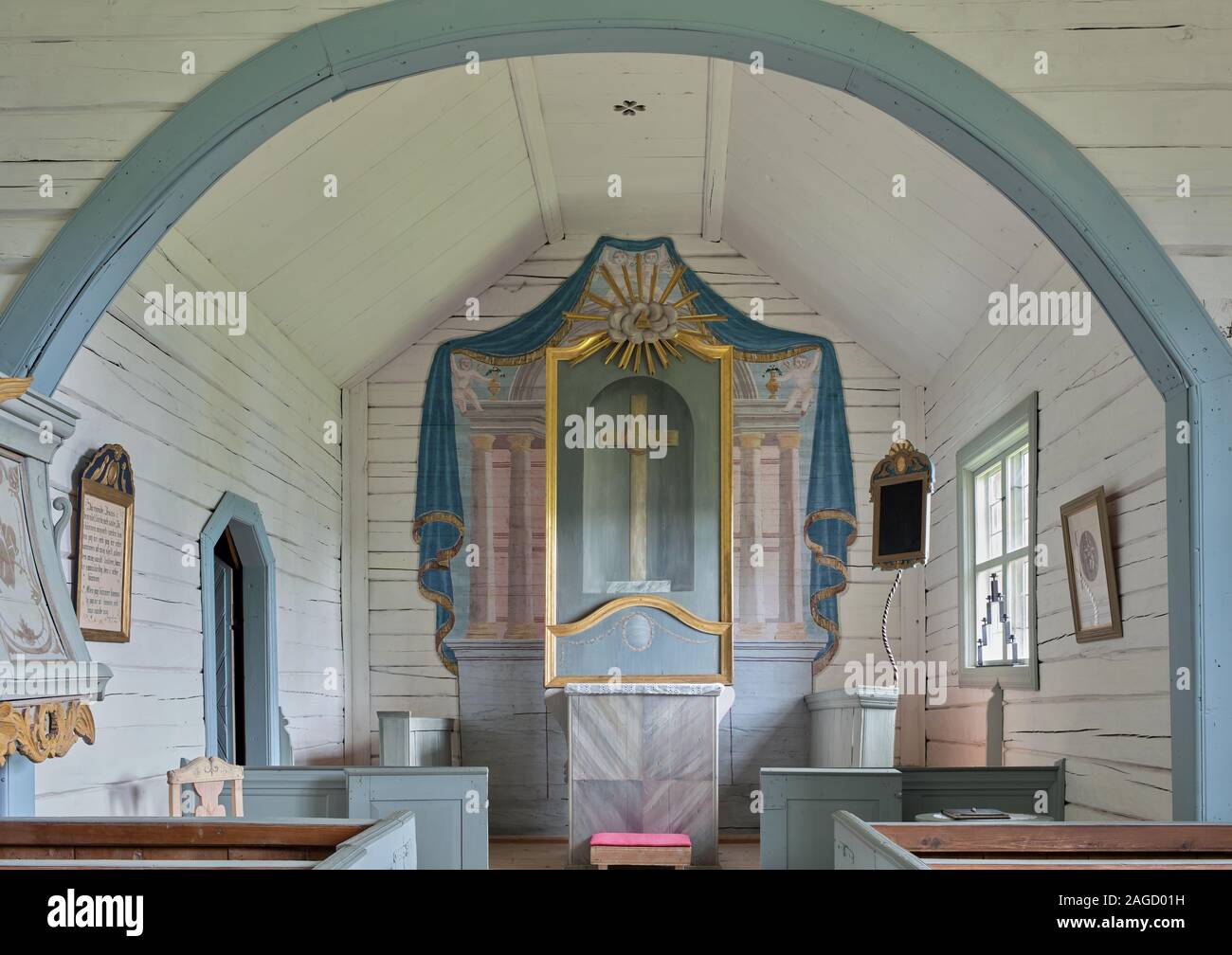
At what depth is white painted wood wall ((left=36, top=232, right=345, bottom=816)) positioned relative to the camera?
15.2 ft

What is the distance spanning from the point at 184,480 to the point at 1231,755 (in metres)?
4.14

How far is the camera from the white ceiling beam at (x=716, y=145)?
656 cm

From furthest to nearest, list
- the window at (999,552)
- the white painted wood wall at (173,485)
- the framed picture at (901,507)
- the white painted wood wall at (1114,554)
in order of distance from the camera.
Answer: the framed picture at (901,507) < the window at (999,552) < the white painted wood wall at (173,485) < the white painted wood wall at (1114,554)

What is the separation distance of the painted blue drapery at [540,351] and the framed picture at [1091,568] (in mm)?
3253

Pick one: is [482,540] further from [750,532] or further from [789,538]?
[789,538]

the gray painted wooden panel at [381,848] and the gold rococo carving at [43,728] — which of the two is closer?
the gray painted wooden panel at [381,848]

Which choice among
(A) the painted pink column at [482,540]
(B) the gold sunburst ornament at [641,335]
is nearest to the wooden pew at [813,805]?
(B) the gold sunburst ornament at [641,335]

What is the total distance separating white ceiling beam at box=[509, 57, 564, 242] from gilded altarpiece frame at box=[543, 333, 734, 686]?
0.93m

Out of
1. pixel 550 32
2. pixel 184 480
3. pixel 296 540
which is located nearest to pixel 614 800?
pixel 296 540

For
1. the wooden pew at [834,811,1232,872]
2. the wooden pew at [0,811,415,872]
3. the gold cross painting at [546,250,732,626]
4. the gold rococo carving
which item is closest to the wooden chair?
the gold rococo carving

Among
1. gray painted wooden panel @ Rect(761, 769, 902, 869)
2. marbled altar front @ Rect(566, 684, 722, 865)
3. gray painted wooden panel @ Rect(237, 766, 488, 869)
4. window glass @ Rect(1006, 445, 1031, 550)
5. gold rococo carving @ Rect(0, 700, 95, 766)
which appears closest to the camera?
gold rococo carving @ Rect(0, 700, 95, 766)

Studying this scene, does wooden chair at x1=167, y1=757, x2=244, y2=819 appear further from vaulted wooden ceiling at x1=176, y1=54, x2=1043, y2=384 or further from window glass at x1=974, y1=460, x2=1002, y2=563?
window glass at x1=974, y1=460, x2=1002, y2=563

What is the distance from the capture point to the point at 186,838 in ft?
11.1

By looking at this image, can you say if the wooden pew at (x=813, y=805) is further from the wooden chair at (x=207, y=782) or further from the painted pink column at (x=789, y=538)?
the painted pink column at (x=789, y=538)
